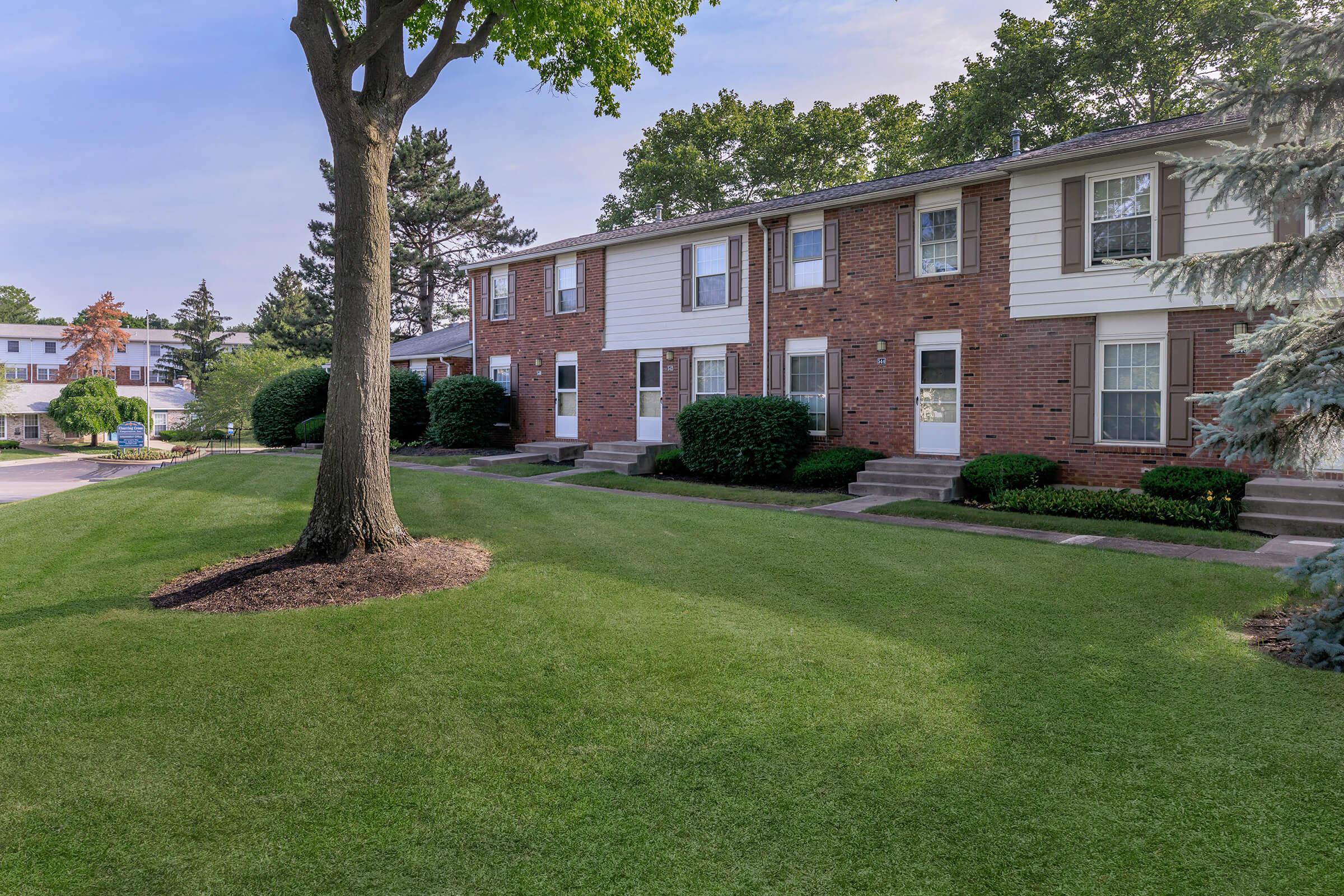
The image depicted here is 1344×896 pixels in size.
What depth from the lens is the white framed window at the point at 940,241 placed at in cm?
1320

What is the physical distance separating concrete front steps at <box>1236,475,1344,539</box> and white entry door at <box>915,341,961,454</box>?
431 centimetres

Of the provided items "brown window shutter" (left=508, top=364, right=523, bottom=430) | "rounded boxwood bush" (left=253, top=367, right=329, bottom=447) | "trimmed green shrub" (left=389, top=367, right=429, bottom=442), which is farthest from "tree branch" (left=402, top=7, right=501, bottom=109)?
"rounded boxwood bush" (left=253, top=367, right=329, bottom=447)

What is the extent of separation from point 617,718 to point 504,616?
190 centimetres

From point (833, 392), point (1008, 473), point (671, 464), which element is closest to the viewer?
point (1008, 473)

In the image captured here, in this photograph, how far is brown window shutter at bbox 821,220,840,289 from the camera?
1446 centimetres

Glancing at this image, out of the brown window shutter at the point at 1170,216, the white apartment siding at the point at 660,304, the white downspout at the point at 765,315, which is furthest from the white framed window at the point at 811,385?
the brown window shutter at the point at 1170,216

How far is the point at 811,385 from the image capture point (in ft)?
49.1

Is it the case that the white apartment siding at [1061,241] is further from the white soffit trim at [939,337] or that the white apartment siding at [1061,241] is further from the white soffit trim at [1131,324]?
the white soffit trim at [939,337]

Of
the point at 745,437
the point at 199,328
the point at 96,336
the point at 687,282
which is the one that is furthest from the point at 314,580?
the point at 199,328

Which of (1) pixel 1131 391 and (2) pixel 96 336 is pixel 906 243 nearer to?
(1) pixel 1131 391

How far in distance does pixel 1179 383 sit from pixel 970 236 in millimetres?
3962

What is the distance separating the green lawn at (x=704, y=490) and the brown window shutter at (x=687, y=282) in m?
4.06

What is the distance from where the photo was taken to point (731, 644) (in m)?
4.70

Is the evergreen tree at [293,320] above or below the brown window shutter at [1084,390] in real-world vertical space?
above
